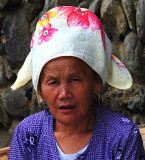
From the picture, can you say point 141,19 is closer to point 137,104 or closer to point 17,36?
point 137,104

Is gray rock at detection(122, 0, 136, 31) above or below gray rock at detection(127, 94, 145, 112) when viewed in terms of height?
above

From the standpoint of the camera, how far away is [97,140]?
124cm

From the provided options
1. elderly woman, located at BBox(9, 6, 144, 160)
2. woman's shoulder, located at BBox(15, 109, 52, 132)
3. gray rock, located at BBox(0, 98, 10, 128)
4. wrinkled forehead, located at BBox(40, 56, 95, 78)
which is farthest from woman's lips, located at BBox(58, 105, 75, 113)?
gray rock, located at BBox(0, 98, 10, 128)

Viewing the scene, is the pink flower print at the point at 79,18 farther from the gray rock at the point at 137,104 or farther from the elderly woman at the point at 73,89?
the gray rock at the point at 137,104

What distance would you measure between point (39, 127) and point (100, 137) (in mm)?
283

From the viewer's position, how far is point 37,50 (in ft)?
3.82

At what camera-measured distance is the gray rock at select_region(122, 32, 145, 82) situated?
181 cm

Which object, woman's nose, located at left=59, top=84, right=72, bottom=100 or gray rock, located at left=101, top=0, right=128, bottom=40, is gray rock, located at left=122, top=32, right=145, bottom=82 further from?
woman's nose, located at left=59, top=84, right=72, bottom=100

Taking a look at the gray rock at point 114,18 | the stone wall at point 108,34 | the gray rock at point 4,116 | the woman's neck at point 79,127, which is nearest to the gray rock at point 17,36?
the stone wall at point 108,34

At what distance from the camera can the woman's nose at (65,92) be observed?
111cm

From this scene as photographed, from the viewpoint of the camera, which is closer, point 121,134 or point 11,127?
point 121,134

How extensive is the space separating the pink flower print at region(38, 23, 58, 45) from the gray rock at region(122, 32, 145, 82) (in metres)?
0.80

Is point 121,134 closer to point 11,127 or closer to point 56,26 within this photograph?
point 56,26

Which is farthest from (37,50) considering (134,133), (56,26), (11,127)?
(11,127)
